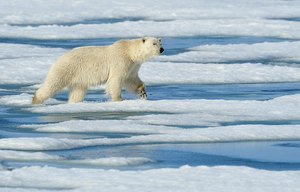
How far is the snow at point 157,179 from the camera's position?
6570mm

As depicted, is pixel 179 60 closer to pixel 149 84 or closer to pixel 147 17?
pixel 149 84

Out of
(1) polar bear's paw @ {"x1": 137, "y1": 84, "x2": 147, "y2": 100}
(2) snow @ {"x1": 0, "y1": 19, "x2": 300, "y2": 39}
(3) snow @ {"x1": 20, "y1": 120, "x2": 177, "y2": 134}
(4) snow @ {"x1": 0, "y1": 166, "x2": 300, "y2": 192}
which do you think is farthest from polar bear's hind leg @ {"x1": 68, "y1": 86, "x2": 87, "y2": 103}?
(2) snow @ {"x1": 0, "y1": 19, "x2": 300, "y2": 39}

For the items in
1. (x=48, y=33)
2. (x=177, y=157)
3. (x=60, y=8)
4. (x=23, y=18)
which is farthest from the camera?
(x=60, y=8)

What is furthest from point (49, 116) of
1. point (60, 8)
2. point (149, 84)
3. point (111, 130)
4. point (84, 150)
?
point (60, 8)

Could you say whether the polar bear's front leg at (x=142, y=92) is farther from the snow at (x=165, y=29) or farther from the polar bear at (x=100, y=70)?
the snow at (x=165, y=29)

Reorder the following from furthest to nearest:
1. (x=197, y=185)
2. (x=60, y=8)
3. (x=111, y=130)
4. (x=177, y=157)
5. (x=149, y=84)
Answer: (x=60, y=8)
(x=149, y=84)
(x=111, y=130)
(x=177, y=157)
(x=197, y=185)

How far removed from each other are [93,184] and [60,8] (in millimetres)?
19297

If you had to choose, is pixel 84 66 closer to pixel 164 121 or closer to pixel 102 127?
pixel 164 121

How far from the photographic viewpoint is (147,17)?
78.0 feet

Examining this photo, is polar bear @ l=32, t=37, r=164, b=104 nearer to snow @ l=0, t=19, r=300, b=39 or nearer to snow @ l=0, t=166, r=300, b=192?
snow @ l=0, t=166, r=300, b=192

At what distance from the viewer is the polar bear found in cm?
1132

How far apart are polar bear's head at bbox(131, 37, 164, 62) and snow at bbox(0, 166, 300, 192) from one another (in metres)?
4.59

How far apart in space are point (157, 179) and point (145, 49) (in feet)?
16.5

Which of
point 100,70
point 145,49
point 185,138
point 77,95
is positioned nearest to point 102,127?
point 185,138
